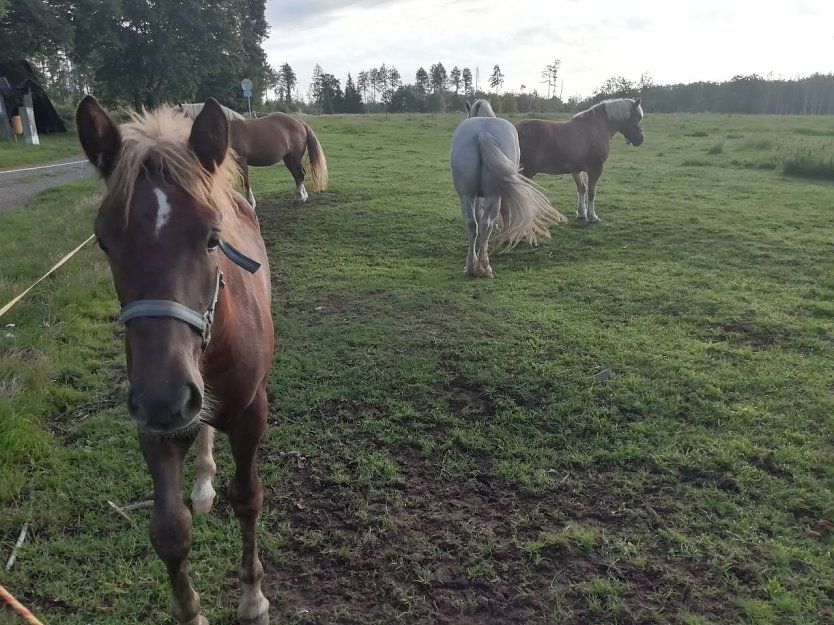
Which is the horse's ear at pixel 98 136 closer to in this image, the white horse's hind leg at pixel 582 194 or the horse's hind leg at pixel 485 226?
the horse's hind leg at pixel 485 226

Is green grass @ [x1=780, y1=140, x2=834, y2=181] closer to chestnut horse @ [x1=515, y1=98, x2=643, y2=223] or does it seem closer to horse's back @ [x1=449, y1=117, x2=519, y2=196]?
chestnut horse @ [x1=515, y1=98, x2=643, y2=223]

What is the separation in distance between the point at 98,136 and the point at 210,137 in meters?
0.32

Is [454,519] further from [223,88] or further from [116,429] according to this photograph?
[223,88]

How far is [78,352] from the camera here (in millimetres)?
4441

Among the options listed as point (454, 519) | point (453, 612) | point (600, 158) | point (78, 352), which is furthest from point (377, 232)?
point (453, 612)

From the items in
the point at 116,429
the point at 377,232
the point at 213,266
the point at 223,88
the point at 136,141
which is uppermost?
the point at 223,88

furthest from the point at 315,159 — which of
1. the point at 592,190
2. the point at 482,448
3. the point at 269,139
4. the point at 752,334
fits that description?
the point at 482,448

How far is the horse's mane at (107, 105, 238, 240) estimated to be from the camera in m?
1.59

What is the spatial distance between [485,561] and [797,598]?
126cm

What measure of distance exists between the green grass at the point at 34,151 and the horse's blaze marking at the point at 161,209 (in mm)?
18357

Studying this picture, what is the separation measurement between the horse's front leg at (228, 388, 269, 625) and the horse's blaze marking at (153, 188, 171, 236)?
85 cm

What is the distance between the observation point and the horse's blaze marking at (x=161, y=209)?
5.07 feet

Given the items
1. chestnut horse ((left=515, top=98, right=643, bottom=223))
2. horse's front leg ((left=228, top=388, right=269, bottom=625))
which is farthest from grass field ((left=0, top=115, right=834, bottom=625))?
chestnut horse ((left=515, top=98, right=643, bottom=223))

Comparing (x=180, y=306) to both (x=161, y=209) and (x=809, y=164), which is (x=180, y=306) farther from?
(x=809, y=164)
